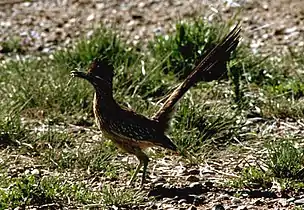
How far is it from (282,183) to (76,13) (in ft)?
17.3

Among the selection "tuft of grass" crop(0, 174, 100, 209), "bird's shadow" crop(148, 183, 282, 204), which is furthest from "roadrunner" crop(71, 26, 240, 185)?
"tuft of grass" crop(0, 174, 100, 209)

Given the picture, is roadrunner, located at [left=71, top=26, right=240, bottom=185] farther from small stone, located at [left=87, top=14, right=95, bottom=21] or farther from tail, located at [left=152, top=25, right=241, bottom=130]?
small stone, located at [left=87, top=14, right=95, bottom=21]

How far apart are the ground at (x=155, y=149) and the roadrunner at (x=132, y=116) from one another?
0.26 m

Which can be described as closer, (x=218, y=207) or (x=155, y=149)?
(x=218, y=207)

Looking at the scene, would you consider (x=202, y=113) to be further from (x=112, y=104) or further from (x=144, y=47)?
(x=144, y=47)

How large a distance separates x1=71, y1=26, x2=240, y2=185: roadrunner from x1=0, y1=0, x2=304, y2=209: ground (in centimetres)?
26

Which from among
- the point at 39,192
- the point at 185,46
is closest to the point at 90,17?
the point at 185,46

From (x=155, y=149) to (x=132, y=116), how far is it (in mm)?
815

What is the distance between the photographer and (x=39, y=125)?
21.9 feet

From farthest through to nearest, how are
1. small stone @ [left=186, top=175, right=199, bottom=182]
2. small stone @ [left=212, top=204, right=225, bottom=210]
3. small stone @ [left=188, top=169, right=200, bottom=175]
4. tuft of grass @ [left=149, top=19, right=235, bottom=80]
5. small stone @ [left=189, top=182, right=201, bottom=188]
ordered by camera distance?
1. tuft of grass @ [left=149, top=19, right=235, bottom=80]
2. small stone @ [left=188, top=169, right=200, bottom=175]
3. small stone @ [left=186, top=175, right=199, bottom=182]
4. small stone @ [left=189, top=182, right=201, bottom=188]
5. small stone @ [left=212, top=204, right=225, bottom=210]

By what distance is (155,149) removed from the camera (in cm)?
627

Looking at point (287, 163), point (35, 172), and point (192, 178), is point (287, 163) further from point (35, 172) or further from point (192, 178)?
point (35, 172)

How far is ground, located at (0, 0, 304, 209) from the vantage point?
526 centimetres

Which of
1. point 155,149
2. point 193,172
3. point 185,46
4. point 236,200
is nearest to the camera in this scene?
point 236,200
